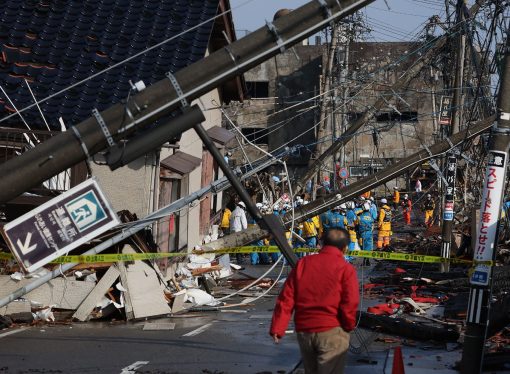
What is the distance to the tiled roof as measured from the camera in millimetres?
18625

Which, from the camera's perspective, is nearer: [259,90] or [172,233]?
[172,233]

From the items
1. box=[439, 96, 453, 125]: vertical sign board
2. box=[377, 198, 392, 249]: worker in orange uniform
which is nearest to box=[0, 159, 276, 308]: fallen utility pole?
box=[439, 96, 453, 125]: vertical sign board

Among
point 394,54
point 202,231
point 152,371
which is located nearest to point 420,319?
point 152,371

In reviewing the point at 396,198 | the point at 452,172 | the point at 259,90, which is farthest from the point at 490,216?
the point at 259,90

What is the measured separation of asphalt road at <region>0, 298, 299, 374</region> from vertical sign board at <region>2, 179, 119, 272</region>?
3813 millimetres

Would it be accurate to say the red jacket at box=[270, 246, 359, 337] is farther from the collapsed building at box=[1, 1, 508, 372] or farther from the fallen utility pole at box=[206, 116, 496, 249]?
the fallen utility pole at box=[206, 116, 496, 249]

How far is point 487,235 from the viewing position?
34.3 feet

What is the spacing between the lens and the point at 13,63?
19.5 m

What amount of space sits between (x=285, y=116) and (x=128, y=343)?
158 feet

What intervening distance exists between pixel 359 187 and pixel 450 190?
27.7 ft

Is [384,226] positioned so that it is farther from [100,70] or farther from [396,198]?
[396,198]

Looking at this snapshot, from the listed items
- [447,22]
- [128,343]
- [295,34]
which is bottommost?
[128,343]

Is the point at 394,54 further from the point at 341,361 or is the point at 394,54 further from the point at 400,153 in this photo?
the point at 341,361

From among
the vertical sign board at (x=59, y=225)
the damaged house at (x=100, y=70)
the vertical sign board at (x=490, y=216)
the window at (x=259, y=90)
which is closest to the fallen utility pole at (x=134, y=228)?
the damaged house at (x=100, y=70)
